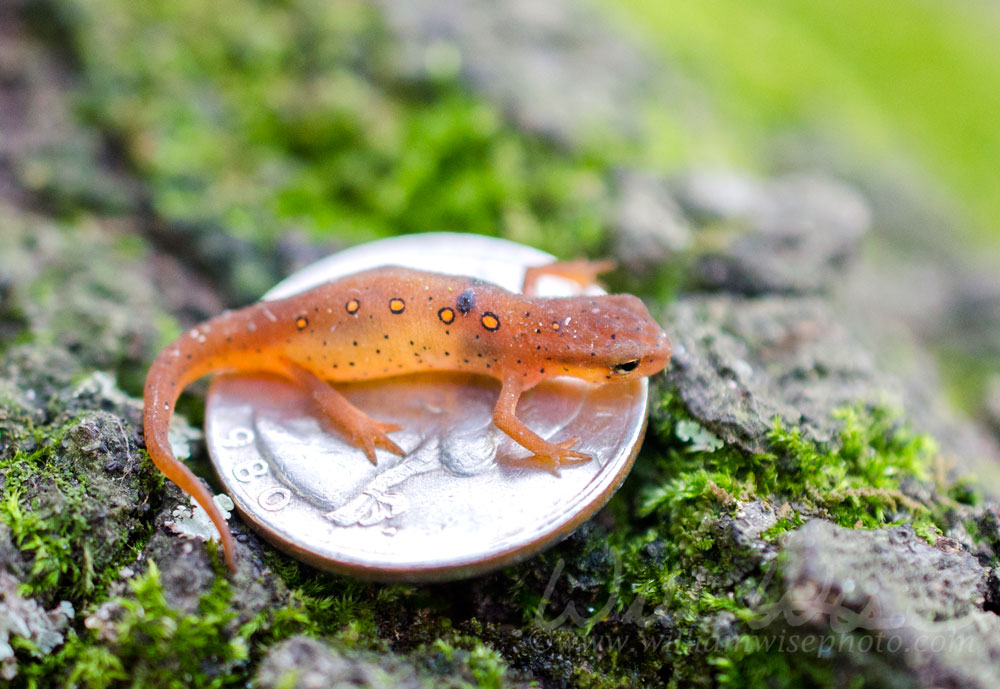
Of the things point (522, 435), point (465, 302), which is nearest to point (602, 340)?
point (522, 435)

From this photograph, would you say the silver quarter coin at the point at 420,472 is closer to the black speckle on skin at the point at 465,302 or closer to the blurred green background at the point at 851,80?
the black speckle on skin at the point at 465,302

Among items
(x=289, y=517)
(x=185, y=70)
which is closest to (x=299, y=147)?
(x=185, y=70)

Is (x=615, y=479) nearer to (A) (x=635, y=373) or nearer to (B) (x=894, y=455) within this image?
(A) (x=635, y=373)

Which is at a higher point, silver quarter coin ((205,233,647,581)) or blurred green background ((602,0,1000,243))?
blurred green background ((602,0,1000,243))

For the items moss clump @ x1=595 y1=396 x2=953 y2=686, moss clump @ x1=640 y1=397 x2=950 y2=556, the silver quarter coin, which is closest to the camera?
moss clump @ x1=595 y1=396 x2=953 y2=686

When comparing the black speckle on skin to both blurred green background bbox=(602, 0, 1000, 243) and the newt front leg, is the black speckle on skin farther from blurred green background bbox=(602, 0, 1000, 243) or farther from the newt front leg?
blurred green background bbox=(602, 0, 1000, 243)

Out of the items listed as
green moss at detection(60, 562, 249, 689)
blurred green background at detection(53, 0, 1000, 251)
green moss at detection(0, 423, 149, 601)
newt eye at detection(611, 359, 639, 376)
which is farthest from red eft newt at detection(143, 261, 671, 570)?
blurred green background at detection(53, 0, 1000, 251)

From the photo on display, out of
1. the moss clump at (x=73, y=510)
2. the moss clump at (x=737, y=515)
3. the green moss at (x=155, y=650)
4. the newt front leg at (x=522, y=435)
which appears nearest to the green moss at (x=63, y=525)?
the moss clump at (x=73, y=510)
